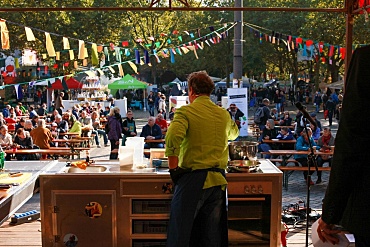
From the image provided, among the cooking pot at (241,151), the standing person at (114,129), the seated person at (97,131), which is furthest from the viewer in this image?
the seated person at (97,131)

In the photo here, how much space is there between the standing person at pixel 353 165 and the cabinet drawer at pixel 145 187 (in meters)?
2.97

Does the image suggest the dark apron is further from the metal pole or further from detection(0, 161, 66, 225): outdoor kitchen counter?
the metal pole

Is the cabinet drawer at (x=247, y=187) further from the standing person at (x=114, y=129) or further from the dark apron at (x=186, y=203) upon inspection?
the standing person at (x=114, y=129)

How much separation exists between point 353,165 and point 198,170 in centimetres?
234

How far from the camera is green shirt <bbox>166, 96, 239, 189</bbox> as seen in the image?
3939mm

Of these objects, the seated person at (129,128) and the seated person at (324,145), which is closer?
the seated person at (324,145)

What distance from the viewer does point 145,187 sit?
4680 millimetres

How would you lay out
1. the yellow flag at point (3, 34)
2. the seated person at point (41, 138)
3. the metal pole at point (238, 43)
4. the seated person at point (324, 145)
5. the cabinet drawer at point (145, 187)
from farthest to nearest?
1. the metal pole at point (238, 43)
2. the seated person at point (41, 138)
3. the seated person at point (324, 145)
4. the yellow flag at point (3, 34)
5. the cabinet drawer at point (145, 187)

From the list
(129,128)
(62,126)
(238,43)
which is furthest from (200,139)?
(62,126)

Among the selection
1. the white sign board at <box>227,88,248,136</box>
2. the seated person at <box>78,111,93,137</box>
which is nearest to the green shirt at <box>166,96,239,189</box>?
the white sign board at <box>227,88,248,136</box>

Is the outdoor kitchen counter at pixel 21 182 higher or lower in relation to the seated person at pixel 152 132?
higher

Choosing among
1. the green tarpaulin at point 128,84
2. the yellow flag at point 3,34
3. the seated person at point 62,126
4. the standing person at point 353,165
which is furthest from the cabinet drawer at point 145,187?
the green tarpaulin at point 128,84

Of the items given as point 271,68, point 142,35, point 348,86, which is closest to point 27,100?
point 142,35

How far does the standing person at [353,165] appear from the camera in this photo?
66.1 inches
